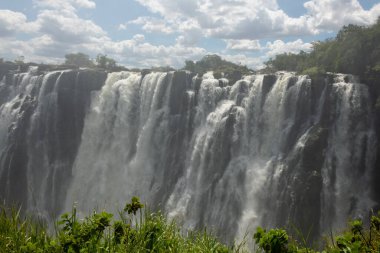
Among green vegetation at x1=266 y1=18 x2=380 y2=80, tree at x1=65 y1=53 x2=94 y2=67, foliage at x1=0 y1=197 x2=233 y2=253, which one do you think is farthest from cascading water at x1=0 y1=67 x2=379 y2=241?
tree at x1=65 y1=53 x2=94 y2=67

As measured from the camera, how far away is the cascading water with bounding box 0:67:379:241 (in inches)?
924

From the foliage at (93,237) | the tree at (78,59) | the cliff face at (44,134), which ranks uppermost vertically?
the tree at (78,59)

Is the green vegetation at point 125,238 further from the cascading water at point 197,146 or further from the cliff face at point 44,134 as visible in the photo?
the cliff face at point 44,134

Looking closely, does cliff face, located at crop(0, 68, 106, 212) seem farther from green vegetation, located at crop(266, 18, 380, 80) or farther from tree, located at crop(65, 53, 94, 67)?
tree, located at crop(65, 53, 94, 67)

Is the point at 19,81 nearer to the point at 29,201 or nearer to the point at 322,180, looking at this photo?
the point at 29,201

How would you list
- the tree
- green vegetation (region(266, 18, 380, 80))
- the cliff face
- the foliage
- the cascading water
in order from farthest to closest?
the tree < the cliff face < green vegetation (region(266, 18, 380, 80)) < the cascading water < the foliage

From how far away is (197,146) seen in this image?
2875cm

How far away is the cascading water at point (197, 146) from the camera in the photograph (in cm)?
2347

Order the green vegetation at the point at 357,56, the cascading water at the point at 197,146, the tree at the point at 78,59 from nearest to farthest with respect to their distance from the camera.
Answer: the cascading water at the point at 197,146 → the green vegetation at the point at 357,56 → the tree at the point at 78,59

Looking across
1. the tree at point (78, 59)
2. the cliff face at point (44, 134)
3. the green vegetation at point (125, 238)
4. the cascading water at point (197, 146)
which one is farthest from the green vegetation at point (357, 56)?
the tree at point (78, 59)

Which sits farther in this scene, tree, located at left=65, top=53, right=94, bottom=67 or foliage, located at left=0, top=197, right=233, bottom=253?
tree, located at left=65, top=53, right=94, bottom=67

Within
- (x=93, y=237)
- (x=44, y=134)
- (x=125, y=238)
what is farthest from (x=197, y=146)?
(x=93, y=237)

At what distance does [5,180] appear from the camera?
3231 cm

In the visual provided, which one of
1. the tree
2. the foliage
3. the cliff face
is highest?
the tree
